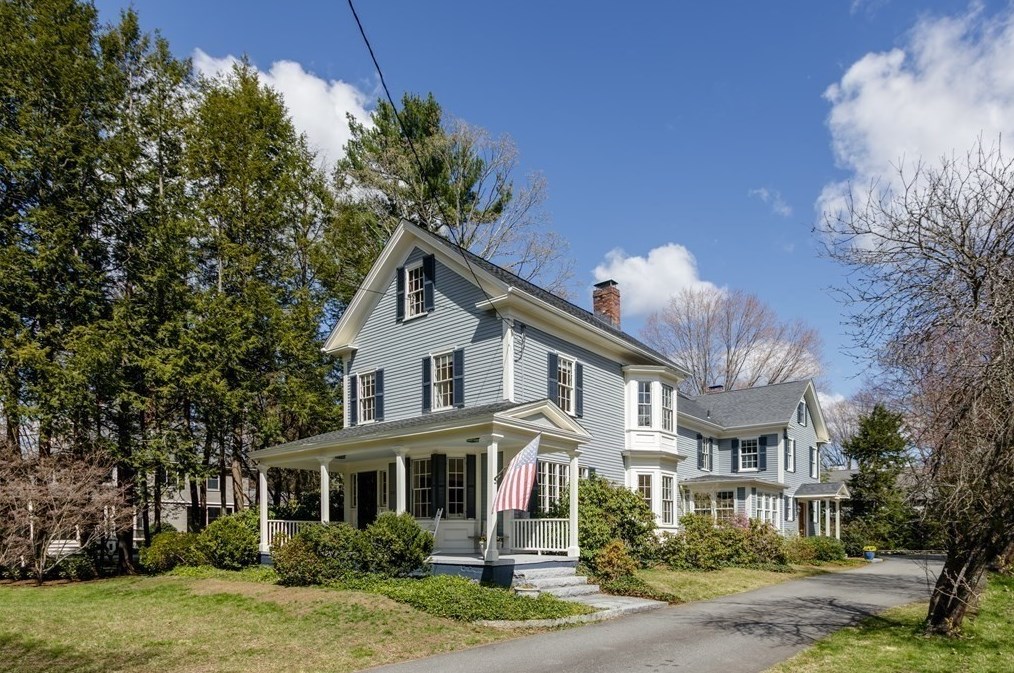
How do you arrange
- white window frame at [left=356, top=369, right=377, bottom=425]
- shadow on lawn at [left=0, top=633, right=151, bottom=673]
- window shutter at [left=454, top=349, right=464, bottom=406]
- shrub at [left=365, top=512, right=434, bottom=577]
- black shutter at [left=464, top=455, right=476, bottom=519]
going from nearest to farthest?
1. shadow on lawn at [left=0, top=633, right=151, bottom=673]
2. shrub at [left=365, top=512, right=434, bottom=577]
3. black shutter at [left=464, top=455, right=476, bottom=519]
4. window shutter at [left=454, top=349, right=464, bottom=406]
5. white window frame at [left=356, top=369, right=377, bottom=425]

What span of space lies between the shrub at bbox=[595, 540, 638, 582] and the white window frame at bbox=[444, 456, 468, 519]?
351 centimetres

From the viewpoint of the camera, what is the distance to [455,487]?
60.0 feet

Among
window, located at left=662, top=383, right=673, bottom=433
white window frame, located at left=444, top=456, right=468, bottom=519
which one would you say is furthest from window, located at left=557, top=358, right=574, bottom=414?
window, located at left=662, top=383, right=673, bottom=433

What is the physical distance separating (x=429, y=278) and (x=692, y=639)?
1259cm

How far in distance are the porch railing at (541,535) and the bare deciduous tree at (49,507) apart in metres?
12.4

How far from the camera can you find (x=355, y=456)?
19.2 meters

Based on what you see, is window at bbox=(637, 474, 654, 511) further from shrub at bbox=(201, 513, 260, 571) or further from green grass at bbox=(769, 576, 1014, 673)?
shrub at bbox=(201, 513, 260, 571)

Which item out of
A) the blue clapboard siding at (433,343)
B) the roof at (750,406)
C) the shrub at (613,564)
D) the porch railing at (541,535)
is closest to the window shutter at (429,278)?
the blue clapboard siding at (433,343)

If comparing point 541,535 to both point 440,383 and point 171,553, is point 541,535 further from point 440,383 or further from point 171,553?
point 171,553

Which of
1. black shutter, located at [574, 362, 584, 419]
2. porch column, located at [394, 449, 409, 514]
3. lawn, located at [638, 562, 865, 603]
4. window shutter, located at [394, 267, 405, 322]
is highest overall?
window shutter, located at [394, 267, 405, 322]

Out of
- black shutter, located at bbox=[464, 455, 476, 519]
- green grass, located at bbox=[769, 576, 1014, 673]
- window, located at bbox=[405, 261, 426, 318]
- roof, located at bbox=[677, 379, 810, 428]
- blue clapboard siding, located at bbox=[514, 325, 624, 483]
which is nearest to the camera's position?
green grass, located at bbox=[769, 576, 1014, 673]

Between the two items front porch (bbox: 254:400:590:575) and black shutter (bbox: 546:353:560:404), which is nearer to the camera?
front porch (bbox: 254:400:590:575)

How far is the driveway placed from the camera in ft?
30.2

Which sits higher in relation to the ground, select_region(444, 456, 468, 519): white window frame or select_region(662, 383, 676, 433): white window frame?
select_region(662, 383, 676, 433): white window frame
